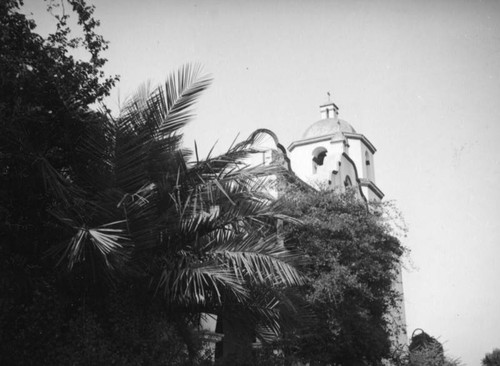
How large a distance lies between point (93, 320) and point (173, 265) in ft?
4.52

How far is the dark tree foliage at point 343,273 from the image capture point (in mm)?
15352

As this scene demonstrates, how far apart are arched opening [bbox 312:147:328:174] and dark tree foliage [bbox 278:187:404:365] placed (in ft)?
28.9

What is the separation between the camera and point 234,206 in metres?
8.98

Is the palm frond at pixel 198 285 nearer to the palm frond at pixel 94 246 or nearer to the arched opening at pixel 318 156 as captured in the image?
the palm frond at pixel 94 246

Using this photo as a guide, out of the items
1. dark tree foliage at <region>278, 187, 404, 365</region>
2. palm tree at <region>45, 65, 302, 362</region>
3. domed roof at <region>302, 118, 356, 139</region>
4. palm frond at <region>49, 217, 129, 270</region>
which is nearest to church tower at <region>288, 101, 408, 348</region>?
domed roof at <region>302, 118, 356, 139</region>

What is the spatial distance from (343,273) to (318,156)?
12.9 m

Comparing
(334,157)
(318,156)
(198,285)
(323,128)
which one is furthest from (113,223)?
(323,128)

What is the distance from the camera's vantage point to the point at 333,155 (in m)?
25.3

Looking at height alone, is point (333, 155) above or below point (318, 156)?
below

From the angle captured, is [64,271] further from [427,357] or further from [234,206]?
[427,357]

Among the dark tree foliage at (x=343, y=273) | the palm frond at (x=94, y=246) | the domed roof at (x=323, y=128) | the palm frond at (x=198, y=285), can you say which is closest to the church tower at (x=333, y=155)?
the domed roof at (x=323, y=128)

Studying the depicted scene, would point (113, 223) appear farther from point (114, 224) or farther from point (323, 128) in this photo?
point (323, 128)

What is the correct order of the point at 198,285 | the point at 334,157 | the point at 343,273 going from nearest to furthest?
the point at 198,285
the point at 343,273
the point at 334,157

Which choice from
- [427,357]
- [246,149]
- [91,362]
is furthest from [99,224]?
[427,357]
